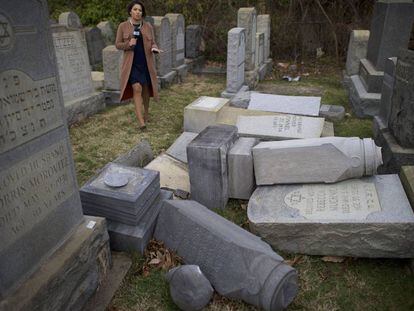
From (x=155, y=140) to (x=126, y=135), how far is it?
50 centimetres

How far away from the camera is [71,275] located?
7.25ft

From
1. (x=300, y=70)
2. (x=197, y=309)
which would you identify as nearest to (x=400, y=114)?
(x=197, y=309)

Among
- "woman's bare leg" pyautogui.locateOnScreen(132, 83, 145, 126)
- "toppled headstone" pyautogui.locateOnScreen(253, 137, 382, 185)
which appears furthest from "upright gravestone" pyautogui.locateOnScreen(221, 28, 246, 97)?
"toppled headstone" pyautogui.locateOnScreen(253, 137, 382, 185)

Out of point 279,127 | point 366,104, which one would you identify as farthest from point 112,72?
point 366,104

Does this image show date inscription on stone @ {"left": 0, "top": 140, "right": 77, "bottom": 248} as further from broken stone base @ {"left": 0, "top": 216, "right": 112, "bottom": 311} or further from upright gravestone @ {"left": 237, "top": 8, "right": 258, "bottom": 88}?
upright gravestone @ {"left": 237, "top": 8, "right": 258, "bottom": 88}

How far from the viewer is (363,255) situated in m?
2.72

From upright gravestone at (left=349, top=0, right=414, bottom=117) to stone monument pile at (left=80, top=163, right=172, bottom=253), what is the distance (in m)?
4.54

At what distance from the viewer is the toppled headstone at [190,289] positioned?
2.29m

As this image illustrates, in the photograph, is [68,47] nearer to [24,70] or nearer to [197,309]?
[24,70]

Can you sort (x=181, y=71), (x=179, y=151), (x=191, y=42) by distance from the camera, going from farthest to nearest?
(x=191, y=42) < (x=181, y=71) < (x=179, y=151)

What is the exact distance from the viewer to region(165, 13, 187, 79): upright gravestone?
858 cm

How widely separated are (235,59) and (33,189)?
5457mm

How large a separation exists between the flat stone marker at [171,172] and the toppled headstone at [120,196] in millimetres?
804

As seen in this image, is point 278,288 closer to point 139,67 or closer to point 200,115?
point 200,115
